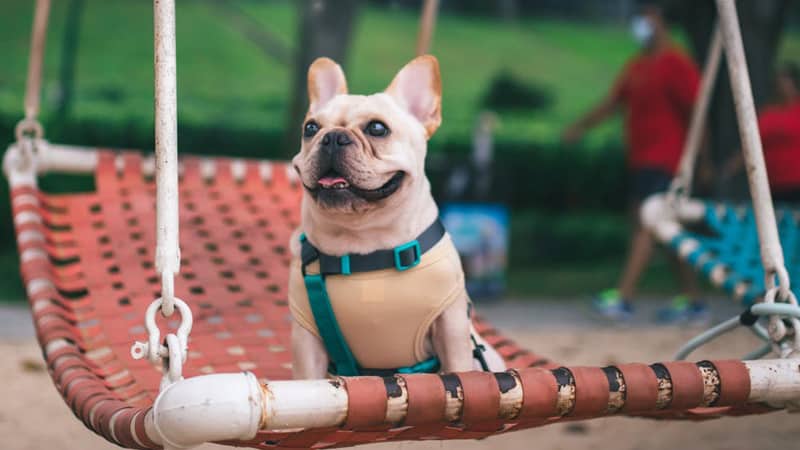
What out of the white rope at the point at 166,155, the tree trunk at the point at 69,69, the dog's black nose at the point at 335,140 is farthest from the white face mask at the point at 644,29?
the white rope at the point at 166,155

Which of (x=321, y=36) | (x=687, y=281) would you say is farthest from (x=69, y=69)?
(x=687, y=281)

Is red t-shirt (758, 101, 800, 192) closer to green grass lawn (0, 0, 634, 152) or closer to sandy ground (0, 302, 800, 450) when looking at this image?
sandy ground (0, 302, 800, 450)

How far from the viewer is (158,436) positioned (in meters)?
1.34

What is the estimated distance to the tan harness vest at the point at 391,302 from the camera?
174 centimetres

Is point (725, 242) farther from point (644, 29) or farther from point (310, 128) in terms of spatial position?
point (644, 29)

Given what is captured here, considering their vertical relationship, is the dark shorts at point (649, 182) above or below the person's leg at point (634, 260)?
above

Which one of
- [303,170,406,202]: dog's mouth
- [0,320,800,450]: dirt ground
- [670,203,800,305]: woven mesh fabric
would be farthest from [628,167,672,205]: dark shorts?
[303,170,406,202]: dog's mouth

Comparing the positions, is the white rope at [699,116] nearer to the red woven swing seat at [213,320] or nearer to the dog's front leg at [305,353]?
the red woven swing seat at [213,320]

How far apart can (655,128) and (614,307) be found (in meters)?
0.87

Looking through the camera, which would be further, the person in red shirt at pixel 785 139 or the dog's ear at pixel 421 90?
the person in red shirt at pixel 785 139

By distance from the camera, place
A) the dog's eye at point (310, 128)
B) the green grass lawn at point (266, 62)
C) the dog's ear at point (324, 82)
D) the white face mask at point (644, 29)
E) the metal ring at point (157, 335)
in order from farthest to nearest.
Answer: the green grass lawn at point (266, 62) → the white face mask at point (644, 29) → the dog's ear at point (324, 82) → the dog's eye at point (310, 128) → the metal ring at point (157, 335)

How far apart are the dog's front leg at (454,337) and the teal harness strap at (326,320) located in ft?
0.55

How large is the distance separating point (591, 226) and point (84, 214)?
14.8ft

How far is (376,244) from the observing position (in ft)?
5.83
